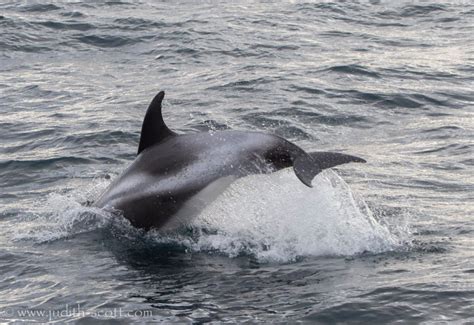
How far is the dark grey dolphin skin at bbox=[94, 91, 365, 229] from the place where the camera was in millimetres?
11320

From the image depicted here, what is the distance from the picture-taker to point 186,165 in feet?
38.2

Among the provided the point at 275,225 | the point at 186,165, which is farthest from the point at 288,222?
the point at 186,165

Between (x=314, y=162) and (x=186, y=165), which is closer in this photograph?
(x=314, y=162)

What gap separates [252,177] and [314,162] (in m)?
0.83

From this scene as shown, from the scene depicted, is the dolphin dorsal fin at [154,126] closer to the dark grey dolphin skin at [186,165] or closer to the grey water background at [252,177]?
the dark grey dolphin skin at [186,165]

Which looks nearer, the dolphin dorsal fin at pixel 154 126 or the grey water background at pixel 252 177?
the grey water background at pixel 252 177

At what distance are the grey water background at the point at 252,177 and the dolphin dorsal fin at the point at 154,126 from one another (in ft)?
3.55

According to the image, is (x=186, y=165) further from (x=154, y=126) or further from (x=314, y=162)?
(x=314, y=162)

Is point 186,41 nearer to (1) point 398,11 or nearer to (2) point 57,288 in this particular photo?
(1) point 398,11

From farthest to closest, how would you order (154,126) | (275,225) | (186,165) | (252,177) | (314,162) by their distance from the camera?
(275,225)
(154,126)
(186,165)
(252,177)
(314,162)

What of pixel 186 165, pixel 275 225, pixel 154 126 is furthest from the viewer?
pixel 275 225

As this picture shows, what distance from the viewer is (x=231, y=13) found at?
28047 millimetres

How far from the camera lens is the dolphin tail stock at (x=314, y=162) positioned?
10.9 m

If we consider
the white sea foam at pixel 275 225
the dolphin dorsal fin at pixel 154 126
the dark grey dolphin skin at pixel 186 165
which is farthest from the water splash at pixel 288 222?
the dolphin dorsal fin at pixel 154 126
